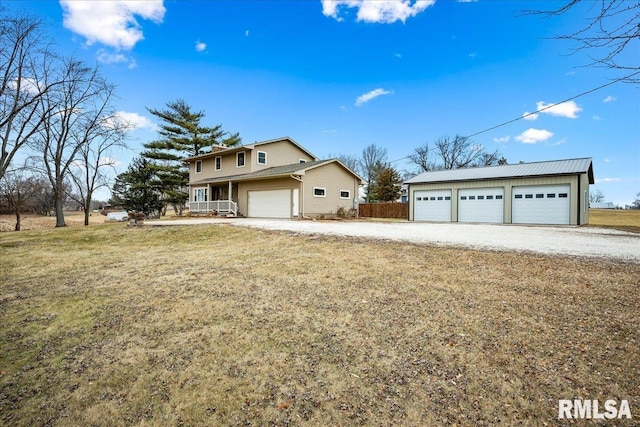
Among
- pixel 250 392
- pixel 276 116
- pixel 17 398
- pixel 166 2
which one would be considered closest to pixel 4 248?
pixel 17 398

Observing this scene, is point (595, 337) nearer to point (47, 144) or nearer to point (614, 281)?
point (614, 281)

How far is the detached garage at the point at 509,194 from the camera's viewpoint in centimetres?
1609

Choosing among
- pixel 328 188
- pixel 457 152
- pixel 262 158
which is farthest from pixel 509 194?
pixel 457 152

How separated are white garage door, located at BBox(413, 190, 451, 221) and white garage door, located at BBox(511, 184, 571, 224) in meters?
4.07

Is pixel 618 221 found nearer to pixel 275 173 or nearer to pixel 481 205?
pixel 481 205

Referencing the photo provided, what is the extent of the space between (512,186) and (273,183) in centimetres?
1575

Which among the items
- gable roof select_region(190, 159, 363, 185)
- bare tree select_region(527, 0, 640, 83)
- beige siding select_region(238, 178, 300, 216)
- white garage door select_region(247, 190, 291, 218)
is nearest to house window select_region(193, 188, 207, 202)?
gable roof select_region(190, 159, 363, 185)

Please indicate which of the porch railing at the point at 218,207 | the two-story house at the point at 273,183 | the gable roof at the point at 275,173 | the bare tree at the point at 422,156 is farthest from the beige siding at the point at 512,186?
the bare tree at the point at 422,156

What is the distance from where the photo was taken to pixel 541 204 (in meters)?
16.9

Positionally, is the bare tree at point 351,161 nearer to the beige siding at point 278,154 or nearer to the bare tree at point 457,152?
the bare tree at point 457,152

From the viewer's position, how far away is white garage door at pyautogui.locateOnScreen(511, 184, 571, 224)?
16172 mm

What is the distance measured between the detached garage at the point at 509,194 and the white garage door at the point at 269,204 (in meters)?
9.90

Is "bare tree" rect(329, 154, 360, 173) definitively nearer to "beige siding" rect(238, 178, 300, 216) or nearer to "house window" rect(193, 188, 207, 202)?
"house window" rect(193, 188, 207, 202)

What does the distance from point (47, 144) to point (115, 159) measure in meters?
4.48
